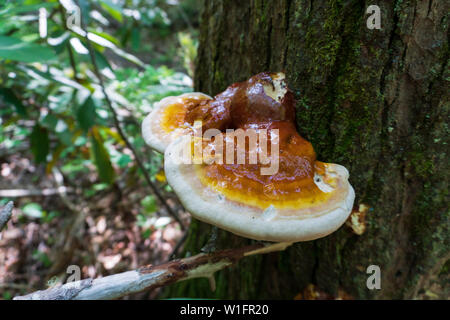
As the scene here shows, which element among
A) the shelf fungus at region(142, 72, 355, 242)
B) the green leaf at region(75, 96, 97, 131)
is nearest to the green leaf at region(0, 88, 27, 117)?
the green leaf at region(75, 96, 97, 131)

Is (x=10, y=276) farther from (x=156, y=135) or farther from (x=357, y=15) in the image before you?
(x=357, y=15)

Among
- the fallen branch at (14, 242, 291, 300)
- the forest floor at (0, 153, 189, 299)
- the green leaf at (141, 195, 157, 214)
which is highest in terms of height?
the fallen branch at (14, 242, 291, 300)

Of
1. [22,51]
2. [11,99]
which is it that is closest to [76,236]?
[11,99]

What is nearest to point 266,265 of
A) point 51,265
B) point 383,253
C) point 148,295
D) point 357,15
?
point 383,253

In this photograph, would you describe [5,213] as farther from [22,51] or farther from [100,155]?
[100,155]

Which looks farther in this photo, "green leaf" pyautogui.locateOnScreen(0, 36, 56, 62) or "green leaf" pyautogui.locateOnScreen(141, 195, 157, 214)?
"green leaf" pyautogui.locateOnScreen(141, 195, 157, 214)

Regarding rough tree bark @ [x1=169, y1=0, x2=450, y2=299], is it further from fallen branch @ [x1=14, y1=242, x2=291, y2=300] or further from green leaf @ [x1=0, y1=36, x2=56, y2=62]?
green leaf @ [x1=0, y1=36, x2=56, y2=62]
